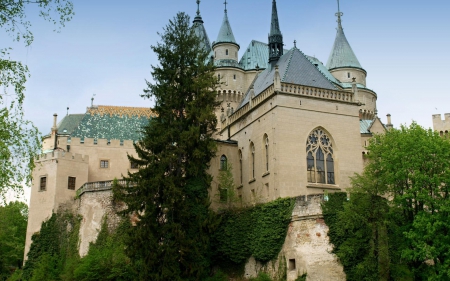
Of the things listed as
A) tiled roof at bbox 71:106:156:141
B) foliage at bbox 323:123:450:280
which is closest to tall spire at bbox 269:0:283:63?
tiled roof at bbox 71:106:156:141

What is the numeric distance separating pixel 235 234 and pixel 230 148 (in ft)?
30.5

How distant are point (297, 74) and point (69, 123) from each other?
89.6 ft

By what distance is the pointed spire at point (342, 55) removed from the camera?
210 feet

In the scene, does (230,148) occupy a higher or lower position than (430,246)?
higher

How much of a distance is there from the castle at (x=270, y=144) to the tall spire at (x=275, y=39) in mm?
85

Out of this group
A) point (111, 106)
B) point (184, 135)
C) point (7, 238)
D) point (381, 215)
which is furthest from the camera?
point (111, 106)

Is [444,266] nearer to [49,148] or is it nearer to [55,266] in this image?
[55,266]

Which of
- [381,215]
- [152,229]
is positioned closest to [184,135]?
[152,229]

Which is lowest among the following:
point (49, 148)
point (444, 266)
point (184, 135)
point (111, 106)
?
point (444, 266)

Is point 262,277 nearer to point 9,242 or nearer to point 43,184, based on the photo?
point 43,184

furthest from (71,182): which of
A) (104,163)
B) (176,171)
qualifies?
(176,171)

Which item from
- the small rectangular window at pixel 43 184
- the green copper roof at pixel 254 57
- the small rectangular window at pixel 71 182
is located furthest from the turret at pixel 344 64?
the small rectangular window at pixel 43 184

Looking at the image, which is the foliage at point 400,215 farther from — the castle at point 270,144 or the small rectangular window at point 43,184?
the small rectangular window at point 43,184

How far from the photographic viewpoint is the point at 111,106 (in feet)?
188
